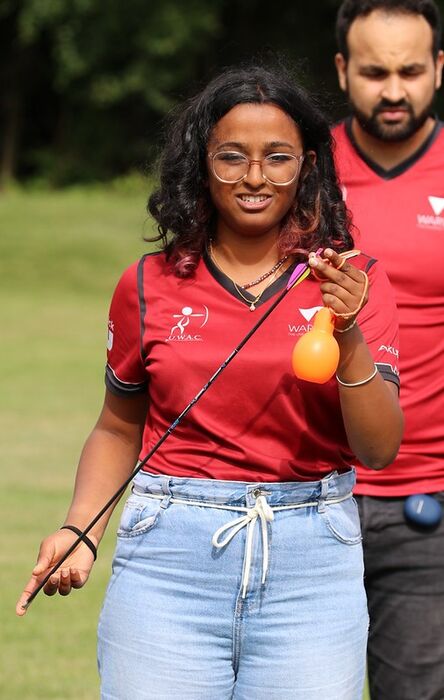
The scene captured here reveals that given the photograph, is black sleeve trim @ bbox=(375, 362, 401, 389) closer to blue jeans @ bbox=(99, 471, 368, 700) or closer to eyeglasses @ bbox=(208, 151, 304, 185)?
blue jeans @ bbox=(99, 471, 368, 700)

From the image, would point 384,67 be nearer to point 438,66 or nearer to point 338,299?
point 438,66

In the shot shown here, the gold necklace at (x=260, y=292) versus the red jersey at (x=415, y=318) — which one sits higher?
the gold necklace at (x=260, y=292)

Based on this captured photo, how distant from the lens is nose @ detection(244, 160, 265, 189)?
309 cm

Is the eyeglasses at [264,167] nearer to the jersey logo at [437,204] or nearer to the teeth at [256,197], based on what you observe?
the teeth at [256,197]

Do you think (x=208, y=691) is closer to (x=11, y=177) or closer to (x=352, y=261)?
(x=352, y=261)

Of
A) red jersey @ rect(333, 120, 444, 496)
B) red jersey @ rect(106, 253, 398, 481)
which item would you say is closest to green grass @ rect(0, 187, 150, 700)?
red jersey @ rect(106, 253, 398, 481)

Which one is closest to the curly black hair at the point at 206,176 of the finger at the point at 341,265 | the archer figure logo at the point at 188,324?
the archer figure logo at the point at 188,324

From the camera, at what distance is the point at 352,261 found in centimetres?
310

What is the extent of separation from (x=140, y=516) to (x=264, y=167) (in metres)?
0.85

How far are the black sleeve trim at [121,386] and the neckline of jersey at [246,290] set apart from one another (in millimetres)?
329

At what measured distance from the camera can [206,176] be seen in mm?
3377

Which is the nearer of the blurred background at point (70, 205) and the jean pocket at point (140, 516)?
the jean pocket at point (140, 516)

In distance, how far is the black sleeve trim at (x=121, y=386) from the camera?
329cm

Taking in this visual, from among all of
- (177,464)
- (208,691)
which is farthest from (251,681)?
(177,464)
